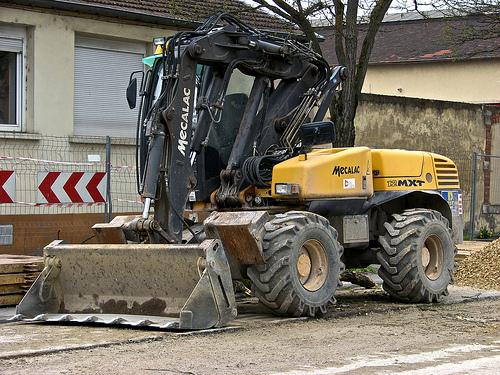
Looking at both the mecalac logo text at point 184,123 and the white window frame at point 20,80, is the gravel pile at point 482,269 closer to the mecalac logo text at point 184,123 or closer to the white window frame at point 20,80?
the mecalac logo text at point 184,123

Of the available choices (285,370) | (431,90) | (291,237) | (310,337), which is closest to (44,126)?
(291,237)

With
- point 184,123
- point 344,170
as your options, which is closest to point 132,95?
point 184,123

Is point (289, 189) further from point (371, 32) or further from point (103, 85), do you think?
point (103, 85)

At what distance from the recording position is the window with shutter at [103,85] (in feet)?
60.3

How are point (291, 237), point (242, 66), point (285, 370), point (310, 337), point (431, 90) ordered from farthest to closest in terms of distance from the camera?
point (431, 90) < point (242, 66) < point (291, 237) < point (310, 337) < point (285, 370)

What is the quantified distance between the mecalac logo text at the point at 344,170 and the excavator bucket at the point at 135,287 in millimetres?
2385

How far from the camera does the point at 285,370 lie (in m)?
8.79

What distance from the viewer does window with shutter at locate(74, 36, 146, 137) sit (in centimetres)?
1839

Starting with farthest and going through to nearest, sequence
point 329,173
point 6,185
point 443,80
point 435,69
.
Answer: point 435,69, point 443,80, point 6,185, point 329,173

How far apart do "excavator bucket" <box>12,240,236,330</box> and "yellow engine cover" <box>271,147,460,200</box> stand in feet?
6.08

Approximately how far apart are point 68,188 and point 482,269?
20.9 ft

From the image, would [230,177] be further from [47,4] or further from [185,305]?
[47,4]

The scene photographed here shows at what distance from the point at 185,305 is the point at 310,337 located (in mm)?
1250

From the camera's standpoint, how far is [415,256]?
530 inches
